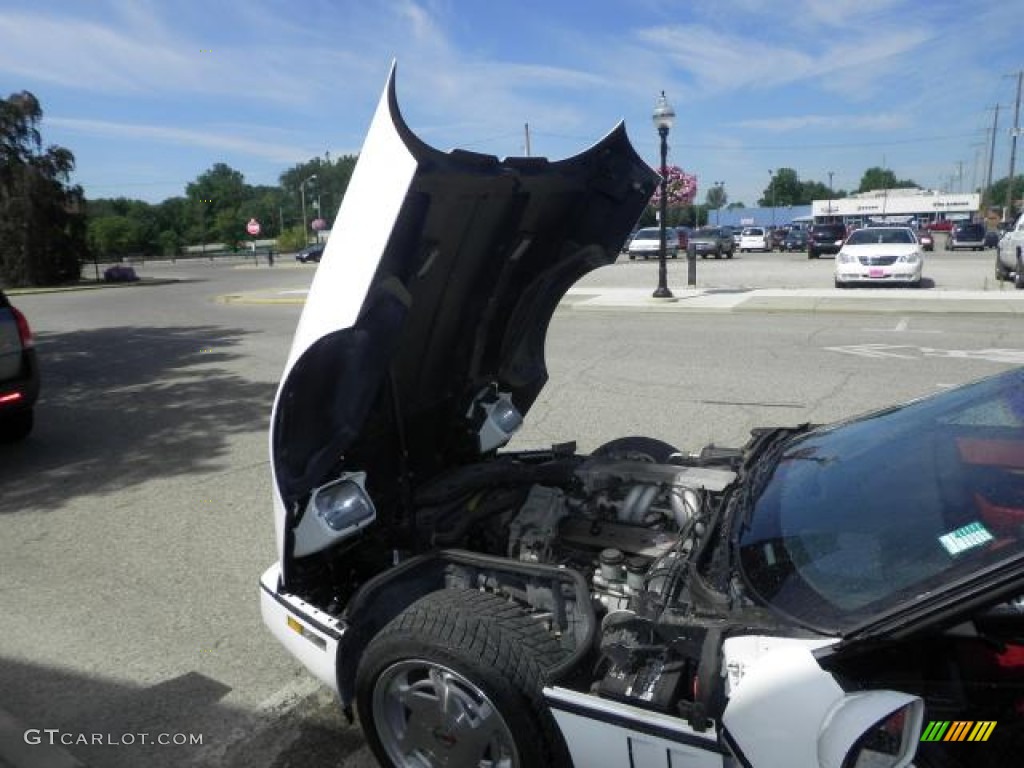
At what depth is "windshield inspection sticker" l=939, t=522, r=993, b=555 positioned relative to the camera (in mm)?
1731

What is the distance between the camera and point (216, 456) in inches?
244

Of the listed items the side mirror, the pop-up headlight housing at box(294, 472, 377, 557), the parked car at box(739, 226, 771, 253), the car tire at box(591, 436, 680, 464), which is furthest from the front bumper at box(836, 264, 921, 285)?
the parked car at box(739, 226, 771, 253)

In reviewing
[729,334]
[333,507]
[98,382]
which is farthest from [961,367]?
[98,382]

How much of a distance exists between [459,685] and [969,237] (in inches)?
1761

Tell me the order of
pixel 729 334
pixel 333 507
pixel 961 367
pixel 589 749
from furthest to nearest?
pixel 729 334 → pixel 961 367 → pixel 333 507 → pixel 589 749

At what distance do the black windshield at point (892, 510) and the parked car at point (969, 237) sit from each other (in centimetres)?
4311

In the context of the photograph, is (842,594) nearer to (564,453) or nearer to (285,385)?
(285,385)

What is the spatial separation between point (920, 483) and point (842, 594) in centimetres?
51

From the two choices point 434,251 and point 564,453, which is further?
point 564,453

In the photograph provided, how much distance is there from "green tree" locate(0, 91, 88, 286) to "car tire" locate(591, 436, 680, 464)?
45.9m

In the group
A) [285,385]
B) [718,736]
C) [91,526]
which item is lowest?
[91,526]

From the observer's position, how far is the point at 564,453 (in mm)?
3721

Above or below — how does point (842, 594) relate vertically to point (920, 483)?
below

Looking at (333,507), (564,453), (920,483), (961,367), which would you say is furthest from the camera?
(961,367)
